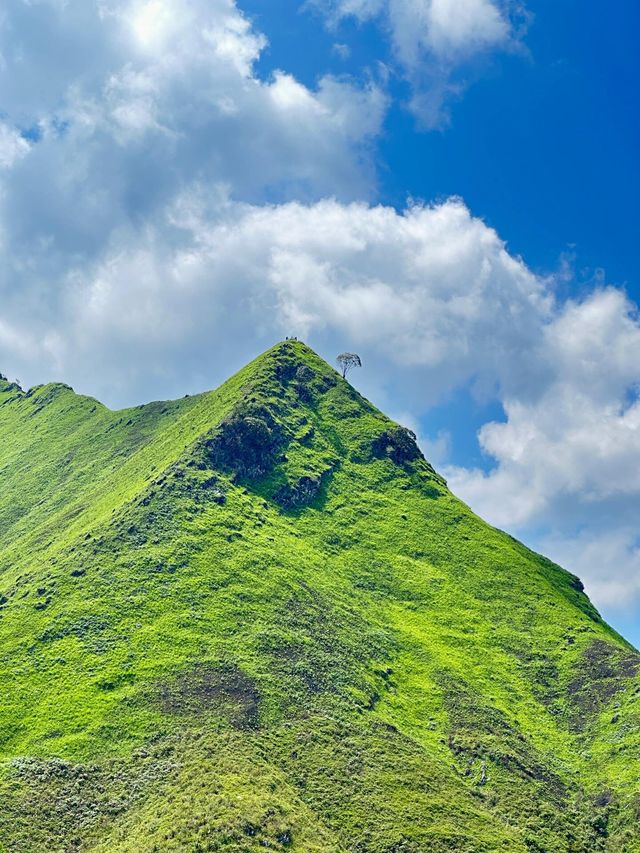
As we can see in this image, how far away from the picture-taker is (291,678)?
123m

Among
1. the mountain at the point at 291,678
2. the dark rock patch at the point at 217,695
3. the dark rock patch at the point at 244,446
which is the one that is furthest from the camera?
the dark rock patch at the point at 244,446

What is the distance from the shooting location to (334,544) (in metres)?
172

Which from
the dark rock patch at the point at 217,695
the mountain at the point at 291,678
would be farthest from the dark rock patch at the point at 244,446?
the dark rock patch at the point at 217,695

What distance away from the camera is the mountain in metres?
98.2

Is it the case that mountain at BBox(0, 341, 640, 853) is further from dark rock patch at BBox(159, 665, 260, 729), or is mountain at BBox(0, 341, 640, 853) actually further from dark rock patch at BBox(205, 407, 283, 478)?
dark rock patch at BBox(205, 407, 283, 478)

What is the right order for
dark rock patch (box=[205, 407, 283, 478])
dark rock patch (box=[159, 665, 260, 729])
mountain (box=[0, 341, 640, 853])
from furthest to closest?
dark rock patch (box=[205, 407, 283, 478]), dark rock patch (box=[159, 665, 260, 729]), mountain (box=[0, 341, 640, 853])

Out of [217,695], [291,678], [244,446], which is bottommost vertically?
[217,695]

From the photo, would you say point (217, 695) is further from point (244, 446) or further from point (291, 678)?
point (244, 446)

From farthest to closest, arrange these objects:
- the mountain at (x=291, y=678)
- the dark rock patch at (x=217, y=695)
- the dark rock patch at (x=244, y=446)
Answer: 1. the dark rock patch at (x=244, y=446)
2. the dark rock patch at (x=217, y=695)
3. the mountain at (x=291, y=678)

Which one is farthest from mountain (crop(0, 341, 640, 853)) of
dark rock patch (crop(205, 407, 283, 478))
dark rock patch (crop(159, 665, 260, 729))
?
dark rock patch (crop(205, 407, 283, 478))

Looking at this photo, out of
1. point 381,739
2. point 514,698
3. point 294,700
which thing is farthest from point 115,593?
point 514,698

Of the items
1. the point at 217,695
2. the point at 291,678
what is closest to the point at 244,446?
the point at 291,678

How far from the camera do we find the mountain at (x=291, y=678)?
322 ft

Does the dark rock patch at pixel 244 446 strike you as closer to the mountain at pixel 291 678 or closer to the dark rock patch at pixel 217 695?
the mountain at pixel 291 678
